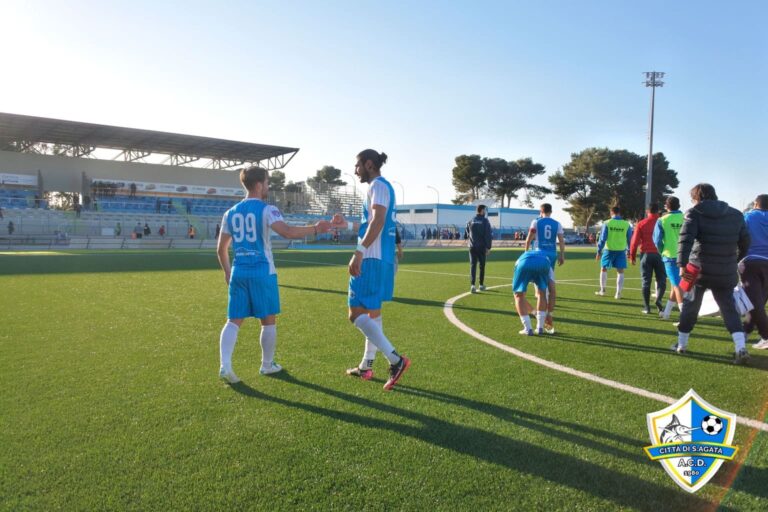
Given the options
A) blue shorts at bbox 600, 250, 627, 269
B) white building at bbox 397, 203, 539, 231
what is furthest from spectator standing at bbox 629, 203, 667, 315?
white building at bbox 397, 203, 539, 231

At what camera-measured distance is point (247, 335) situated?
6.51 m

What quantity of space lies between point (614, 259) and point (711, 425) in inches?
352

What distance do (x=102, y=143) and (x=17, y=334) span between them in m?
49.1

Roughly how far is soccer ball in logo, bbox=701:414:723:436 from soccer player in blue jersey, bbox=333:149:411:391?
7.18ft

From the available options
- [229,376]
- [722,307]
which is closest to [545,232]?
[722,307]

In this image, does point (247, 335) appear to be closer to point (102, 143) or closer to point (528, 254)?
point (528, 254)

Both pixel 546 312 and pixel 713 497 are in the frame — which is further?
pixel 546 312

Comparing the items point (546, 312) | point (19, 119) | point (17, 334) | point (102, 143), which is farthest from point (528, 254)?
point (102, 143)

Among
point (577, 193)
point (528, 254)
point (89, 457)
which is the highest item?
point (577, 193)

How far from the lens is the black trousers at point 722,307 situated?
17.4 ft

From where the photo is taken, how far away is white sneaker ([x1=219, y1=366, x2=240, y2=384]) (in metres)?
4.48

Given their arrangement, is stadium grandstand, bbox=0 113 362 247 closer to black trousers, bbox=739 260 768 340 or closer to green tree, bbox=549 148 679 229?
black trousers, bbox=739 260 768 340

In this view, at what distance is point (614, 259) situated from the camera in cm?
1105

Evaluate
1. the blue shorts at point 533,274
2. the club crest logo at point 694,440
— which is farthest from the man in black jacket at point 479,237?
the club crest logo at point 694,440
